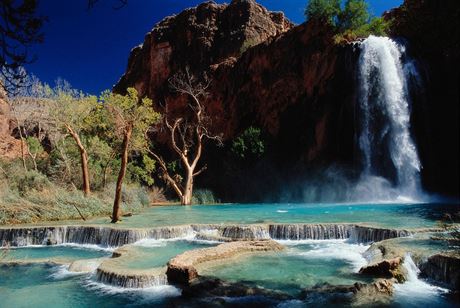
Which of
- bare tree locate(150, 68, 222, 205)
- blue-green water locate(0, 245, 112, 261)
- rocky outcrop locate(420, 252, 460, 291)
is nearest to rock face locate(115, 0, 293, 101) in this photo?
bare tree locate(150, 68, 222, 205)

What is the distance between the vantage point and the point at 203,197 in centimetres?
3030

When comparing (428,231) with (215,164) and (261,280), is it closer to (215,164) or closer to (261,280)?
(261,280)

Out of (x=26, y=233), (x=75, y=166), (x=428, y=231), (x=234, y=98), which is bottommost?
(x=26, y=233)

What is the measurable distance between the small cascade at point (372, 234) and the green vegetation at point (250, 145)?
753 inches

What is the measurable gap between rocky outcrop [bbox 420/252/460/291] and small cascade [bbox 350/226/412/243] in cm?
308

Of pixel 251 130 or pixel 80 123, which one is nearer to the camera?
pixel 80 123

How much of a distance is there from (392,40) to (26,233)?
24.5m

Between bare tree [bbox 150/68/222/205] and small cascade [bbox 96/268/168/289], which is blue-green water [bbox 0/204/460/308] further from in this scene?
bare tree [bbox 150/68/222/205]

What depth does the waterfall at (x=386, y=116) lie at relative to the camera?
82.4 feet

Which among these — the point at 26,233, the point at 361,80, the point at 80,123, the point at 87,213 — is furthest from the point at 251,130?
the point at 26,233

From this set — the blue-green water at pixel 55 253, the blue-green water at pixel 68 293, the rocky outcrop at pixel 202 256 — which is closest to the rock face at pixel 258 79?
the blue-green water at pixel 55 253

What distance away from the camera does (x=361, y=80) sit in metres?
27.5

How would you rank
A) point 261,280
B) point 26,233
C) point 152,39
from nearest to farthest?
point 261,280 → point 26,233 → point 152,39

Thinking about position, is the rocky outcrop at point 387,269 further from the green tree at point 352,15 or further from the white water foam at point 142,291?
the green tree at point 352,15
